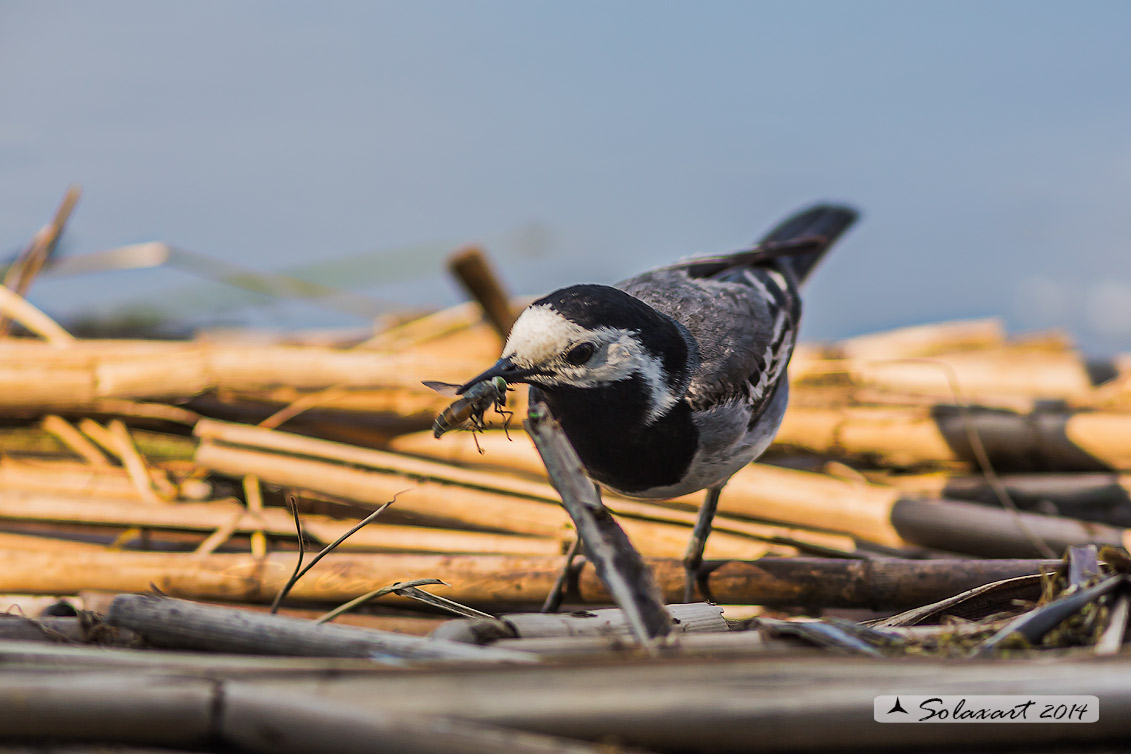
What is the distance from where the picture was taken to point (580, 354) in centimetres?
278

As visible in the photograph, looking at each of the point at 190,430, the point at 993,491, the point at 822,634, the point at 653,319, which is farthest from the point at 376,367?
the point at 822,634

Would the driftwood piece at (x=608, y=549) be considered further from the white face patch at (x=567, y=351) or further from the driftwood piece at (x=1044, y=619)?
the white face patch at (x=567, y=351)

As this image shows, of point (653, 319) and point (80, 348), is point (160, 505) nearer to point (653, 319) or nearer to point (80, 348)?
point (80, 348)

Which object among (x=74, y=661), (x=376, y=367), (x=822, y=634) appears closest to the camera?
(x=74, y=661)

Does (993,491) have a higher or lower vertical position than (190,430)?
lower

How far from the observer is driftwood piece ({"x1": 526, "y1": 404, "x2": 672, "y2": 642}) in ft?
5.37

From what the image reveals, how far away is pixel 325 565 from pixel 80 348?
2.90 meters

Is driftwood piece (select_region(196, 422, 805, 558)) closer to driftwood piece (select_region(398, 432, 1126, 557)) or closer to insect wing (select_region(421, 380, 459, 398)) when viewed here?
driftwood piece (select_region(398, 432, 1126, 557))

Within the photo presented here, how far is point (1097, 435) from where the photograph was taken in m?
4.86

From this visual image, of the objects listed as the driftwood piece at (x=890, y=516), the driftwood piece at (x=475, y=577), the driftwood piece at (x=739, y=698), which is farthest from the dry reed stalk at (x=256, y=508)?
the driftwood piece at (x=739, y=698)

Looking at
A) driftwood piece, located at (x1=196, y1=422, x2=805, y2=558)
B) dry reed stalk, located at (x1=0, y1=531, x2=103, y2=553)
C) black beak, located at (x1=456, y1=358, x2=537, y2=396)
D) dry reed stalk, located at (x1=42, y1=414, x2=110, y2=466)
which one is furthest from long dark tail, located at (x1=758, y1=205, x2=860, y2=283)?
dry reed stalk, located at (x1=42, y1=414, x2=110, y2=466)

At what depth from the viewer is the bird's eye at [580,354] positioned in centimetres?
276

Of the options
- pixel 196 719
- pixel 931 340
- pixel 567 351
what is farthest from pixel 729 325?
pixel 931 340

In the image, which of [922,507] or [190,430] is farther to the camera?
[190,430]
